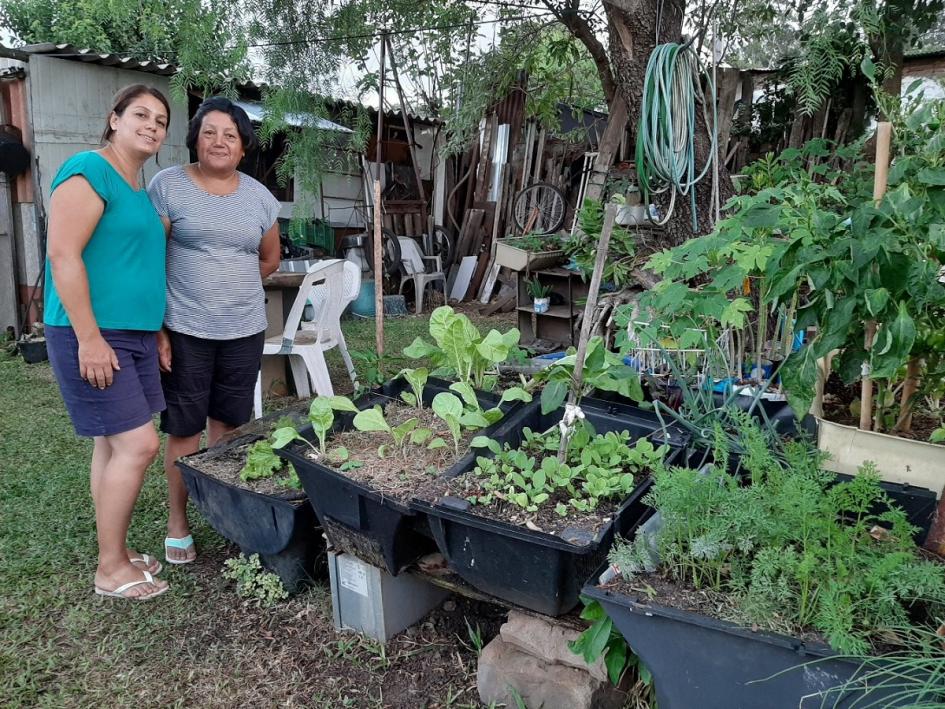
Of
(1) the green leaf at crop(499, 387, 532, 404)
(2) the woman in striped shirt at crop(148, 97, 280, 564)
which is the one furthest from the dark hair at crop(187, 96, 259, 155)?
(1) the green leaf at crop(499, 387, 532, 404)

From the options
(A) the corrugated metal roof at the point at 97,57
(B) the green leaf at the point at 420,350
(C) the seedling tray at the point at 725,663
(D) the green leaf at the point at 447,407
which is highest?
→ (A) the corrugated metal roof at the point at 97,57

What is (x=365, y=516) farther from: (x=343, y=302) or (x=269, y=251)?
(x=343, y=302)

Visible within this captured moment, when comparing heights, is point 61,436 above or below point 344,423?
below

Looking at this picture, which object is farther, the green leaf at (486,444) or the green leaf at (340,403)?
the green leaf at (340,403)

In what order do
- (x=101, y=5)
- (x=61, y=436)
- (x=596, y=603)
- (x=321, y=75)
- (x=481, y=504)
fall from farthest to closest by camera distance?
(x=321, y=75)
(x=101, y=5)
(x=61, y=436)
(x=481, y=504)
(x=596, y=603)

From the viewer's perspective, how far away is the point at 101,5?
4.96m

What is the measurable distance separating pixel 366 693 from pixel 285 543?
0.54 m

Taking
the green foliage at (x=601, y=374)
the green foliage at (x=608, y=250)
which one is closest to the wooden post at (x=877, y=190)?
the green foliage at (x=601, y=374)

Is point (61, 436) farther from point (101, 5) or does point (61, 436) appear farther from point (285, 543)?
point (101, 5)

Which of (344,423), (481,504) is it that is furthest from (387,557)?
(344,423)

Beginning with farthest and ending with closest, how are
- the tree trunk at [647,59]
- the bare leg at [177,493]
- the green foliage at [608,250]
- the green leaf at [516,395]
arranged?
the green foliage at [608,250] → the tree trunk at [647,59] → the bare leg at [177,493] → the green leaf at [516,395]

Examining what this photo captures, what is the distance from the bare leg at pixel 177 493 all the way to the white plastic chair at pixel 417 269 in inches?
224

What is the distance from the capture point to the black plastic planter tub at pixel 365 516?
187 centimetres

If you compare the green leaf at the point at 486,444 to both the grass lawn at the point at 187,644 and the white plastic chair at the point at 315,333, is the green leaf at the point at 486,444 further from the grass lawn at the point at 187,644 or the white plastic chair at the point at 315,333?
the white plastic chair at the point at 315,333
